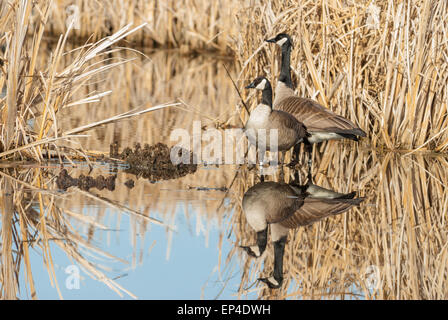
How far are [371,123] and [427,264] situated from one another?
186 inches

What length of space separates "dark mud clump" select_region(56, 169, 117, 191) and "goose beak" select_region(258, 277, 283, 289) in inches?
95.6

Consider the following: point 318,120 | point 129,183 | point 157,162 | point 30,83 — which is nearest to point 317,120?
point 318,120

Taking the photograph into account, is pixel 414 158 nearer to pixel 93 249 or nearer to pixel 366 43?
pixel 366 43

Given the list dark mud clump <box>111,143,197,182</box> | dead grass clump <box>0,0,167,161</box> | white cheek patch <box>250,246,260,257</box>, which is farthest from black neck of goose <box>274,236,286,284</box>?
dark mud clump <box>111,143,197,182</box>

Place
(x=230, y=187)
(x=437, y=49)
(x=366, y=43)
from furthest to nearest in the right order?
1. (x=366, y=43)
2. (x=437, y=49)
3. (x=230, y=187)

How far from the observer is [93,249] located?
481cm

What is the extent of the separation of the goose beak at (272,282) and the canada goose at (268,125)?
315 cm

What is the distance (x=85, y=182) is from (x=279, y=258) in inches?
93.1

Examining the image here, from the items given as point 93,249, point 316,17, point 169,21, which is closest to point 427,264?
point 93,249

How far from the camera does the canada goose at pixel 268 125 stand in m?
7.53

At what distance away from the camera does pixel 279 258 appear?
486cm

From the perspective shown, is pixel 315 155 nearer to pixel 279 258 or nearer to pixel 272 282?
pixel 279 258

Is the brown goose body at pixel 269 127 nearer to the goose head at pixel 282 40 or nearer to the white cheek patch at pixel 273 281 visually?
the goose head at pixel 282 40

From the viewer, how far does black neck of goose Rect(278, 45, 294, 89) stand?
883 cm
